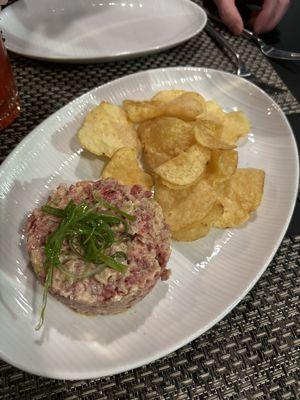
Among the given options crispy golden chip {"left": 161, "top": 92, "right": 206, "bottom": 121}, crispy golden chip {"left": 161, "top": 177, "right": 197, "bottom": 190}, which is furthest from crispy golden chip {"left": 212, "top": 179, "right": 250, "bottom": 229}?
crispy golden chip {"left": 161, "top": 92, "right": 206, "bottom": 121}

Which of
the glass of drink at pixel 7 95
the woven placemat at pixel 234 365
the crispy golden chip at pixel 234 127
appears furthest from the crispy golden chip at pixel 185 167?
the glass of drink at pixel 7 95

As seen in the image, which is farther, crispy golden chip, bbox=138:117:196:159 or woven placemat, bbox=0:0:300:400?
crispy golden chip, bbox=138:117:196:159

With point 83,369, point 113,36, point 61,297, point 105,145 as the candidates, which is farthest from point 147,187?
point 113,36

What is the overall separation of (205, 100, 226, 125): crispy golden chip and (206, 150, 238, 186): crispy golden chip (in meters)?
0.22

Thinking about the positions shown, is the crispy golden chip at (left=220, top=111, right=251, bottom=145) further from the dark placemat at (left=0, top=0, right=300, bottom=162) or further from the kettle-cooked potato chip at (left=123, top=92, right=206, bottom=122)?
the dark placemat at (left=0, top=0, right=300, bottom=162)

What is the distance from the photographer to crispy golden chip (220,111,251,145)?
1703mm

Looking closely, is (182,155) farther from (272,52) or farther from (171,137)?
(272,52)

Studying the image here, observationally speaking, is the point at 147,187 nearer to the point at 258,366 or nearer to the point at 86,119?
the point at 86,119

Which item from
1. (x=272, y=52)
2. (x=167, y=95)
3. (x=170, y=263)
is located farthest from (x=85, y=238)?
(x=272, y=52)

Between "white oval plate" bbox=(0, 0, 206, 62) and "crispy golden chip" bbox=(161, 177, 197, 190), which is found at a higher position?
"white oval plate" bbox=(0, 0, 206, 62)

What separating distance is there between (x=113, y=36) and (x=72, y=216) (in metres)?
1.30

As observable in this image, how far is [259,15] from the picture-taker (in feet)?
7.87

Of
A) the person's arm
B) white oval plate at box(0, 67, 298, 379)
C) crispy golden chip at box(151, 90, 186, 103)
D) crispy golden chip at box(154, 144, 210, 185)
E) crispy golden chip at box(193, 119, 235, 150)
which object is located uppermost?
the person's arm

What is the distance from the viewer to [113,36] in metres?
2.20
